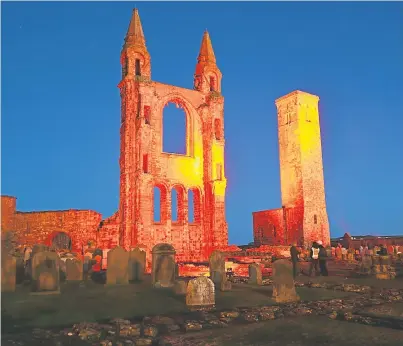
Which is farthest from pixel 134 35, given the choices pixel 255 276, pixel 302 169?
pixel 255 276

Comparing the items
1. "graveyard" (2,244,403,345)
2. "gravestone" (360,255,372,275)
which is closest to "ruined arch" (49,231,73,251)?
"graveyard" (2,244,403,345)

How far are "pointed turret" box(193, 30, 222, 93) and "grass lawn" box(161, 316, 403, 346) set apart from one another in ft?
80.9

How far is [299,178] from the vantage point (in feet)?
103

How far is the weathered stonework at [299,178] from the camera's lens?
31.0 metres

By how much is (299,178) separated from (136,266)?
2179cm

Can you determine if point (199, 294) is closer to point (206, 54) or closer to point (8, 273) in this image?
point (8, 273)

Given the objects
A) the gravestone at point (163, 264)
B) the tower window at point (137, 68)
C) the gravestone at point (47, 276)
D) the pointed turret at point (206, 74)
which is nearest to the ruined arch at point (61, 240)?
the tower window at point (137, 68)

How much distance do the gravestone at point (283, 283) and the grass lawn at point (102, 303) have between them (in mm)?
274

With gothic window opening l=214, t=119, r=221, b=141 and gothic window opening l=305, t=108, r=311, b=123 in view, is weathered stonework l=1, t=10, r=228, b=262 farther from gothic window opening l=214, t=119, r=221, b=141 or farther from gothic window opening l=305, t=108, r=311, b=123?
gothic window opening l=305, t=108, r=311, b=123

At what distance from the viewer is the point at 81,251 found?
2441 centimetres

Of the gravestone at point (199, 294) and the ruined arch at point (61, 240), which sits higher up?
the ruined arch at point (61, 240)

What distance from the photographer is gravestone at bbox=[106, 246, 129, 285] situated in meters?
Answer: 10.6

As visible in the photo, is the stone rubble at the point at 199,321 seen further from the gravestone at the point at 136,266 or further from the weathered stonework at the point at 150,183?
the weathered stonework at the point at 150,183

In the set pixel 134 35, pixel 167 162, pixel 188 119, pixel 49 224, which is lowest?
pixel 49 224
